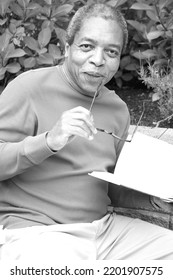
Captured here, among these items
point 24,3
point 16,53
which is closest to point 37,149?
point 16,53

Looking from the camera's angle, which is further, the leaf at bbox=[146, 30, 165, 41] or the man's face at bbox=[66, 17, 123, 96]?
the leaf at bbox=[146, 30, 165, 41]

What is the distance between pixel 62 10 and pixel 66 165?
2059mm

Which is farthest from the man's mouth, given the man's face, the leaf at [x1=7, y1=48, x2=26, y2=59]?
the leaf at [x1=7, y1=48, x2=26, y2=59]

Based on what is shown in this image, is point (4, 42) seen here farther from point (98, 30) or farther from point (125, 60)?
point (98, 30)

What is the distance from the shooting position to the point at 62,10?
4660 mm

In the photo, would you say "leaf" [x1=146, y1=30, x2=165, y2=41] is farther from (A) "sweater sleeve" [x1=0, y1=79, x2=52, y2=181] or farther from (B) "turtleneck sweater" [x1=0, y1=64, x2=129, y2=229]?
(A) "sweater sleeve" [x1=0, y1=79, x2=52, y2=181]

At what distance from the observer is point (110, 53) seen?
2.93 metres

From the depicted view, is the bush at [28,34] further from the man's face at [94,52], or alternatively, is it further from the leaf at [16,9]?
the man's face at [94,52]

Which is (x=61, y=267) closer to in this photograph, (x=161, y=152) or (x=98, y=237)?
(x=98, y=237)

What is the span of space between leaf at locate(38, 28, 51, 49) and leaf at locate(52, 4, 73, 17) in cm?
19

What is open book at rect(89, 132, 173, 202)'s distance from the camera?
291 centimetres

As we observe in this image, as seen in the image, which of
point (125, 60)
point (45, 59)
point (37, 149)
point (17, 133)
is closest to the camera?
point (37, 149)

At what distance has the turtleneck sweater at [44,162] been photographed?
2.81m

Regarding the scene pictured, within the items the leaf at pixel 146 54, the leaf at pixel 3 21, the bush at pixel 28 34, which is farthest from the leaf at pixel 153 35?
the leaf at pixel 3 21
